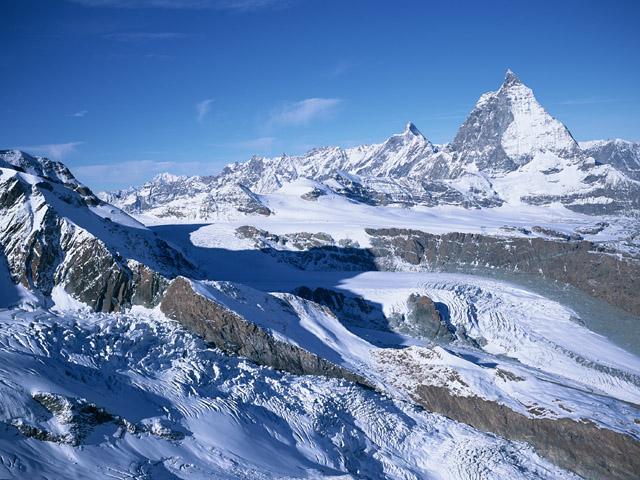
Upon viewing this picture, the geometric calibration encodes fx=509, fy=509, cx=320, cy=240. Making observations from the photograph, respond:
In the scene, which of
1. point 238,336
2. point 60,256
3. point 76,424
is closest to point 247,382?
point 238,336

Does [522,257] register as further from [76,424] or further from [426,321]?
[76,424]

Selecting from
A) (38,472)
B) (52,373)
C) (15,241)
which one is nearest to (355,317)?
(15,241)

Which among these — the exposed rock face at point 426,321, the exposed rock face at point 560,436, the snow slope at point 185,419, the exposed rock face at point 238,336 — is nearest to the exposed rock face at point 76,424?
the snow slope at point 185,419

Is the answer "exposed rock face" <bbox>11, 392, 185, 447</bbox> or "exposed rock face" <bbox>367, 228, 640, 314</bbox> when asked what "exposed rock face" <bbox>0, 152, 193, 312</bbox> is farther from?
"exposed rock face" <bbox>367, 228, 640, 314</bbox>

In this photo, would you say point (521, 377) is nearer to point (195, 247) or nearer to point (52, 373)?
point (52, 373)

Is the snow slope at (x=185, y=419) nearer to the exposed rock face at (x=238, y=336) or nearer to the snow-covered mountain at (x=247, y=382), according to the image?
the snow-covered mountain at (x=247, y=382)

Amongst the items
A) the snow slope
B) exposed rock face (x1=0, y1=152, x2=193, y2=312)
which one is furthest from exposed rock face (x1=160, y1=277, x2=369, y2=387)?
exposed rock face (x1=0, y1=152, x2=193, y2=312)
